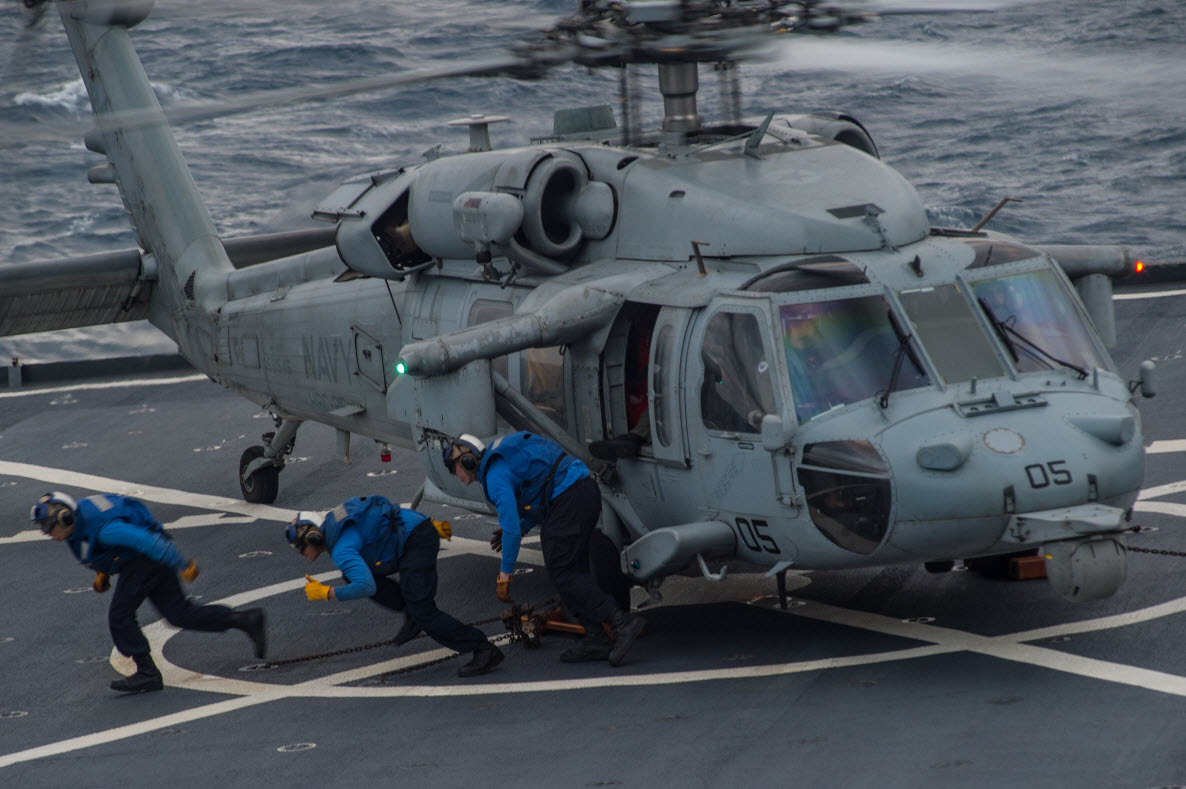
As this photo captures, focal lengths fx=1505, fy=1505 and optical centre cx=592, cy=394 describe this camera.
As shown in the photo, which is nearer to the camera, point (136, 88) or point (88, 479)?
point (136, 88)

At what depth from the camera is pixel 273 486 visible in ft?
53.0

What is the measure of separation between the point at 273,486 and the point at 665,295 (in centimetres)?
680

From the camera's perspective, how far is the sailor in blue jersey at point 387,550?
10.6m

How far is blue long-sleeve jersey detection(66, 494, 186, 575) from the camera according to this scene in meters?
10.8

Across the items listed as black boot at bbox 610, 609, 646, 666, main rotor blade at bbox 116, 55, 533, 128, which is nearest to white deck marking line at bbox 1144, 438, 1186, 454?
black boot at bbox 610, 609, 646, 666

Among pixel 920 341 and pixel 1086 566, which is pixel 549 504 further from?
pixel 1086 566

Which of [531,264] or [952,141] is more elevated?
[531,264]

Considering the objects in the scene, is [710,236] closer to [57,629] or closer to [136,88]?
[57,629]

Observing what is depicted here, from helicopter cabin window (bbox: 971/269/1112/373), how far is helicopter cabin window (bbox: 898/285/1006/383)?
0.15 m

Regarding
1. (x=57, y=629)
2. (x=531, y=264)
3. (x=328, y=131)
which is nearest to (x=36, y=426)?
(x=57, y=629)

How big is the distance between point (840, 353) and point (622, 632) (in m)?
2.57

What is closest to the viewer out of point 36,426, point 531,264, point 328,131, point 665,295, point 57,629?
point 665,295

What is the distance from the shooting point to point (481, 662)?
1095 cm

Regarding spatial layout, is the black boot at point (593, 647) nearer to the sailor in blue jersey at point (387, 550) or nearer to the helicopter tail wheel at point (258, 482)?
the sailor in blue jersey at point (387, 550)
